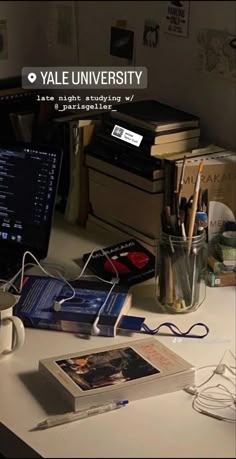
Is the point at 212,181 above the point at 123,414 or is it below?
above

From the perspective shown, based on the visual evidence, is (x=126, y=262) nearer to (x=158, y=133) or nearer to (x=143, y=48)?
(x=158, y=133)

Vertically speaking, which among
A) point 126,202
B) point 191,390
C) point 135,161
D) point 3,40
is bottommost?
point 191,390

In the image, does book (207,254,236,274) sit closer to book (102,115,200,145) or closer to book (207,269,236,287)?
book (207,269,236,287)

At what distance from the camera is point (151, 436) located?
1.19 m

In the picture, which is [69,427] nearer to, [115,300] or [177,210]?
[115,300]

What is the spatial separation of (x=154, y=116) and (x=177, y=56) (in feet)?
0.66

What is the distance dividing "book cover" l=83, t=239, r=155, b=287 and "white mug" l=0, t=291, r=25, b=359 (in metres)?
0.31

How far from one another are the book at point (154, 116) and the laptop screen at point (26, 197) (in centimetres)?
22

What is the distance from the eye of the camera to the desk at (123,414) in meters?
1.16

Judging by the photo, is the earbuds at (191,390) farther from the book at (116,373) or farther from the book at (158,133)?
the book at (158,133)

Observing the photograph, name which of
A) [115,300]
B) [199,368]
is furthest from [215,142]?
[199,368]

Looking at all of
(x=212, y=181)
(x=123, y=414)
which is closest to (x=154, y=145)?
(x=212, y=181)

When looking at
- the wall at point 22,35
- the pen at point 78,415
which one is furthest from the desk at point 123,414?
the wall at point 22,35

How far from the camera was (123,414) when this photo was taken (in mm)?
1243
